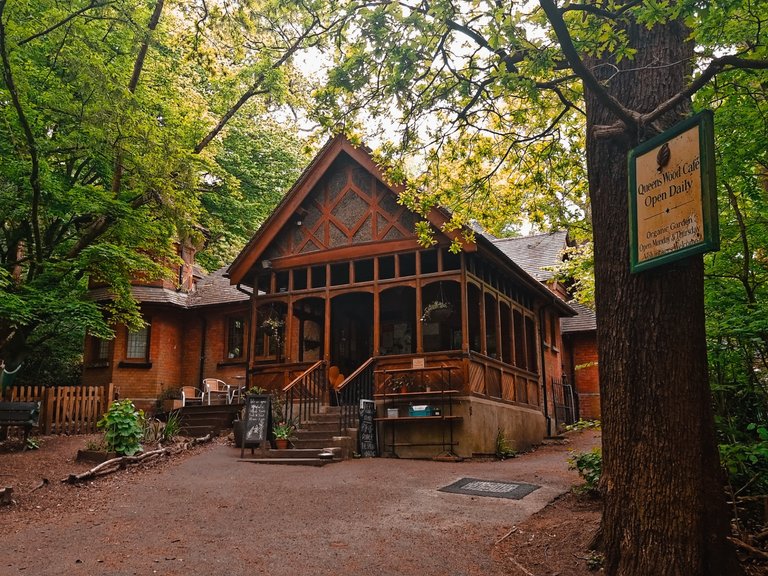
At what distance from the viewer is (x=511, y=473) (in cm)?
1116

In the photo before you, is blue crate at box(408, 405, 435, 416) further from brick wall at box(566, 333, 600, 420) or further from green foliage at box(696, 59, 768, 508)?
brick wall at box(566, 333, 600, 420)

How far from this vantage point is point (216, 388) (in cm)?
2202

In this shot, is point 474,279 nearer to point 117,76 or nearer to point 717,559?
point 117,76

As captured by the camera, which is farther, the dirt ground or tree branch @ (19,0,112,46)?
tree branch @ (19,0,112,46)

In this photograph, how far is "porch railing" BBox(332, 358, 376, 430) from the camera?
45.5 feet

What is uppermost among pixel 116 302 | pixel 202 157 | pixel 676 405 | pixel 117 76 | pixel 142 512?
pixel 117 76

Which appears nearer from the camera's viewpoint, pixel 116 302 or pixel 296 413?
pixel 296 413

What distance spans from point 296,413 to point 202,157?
686 cm

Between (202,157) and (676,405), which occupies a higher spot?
(202,157)

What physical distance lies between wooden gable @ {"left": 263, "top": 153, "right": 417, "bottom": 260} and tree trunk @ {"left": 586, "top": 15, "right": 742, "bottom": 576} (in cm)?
1087

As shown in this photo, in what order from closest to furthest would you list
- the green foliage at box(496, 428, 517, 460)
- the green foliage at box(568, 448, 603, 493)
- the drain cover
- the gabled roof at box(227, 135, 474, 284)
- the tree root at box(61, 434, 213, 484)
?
the green foliage at box(568, 448, 603, 493) < the drain cover < the tree root at box(61, 434, 213, 484) < the green foliage at box(496, 428, 517, 460) < the gabled roof at box(227, 135, 474, 284)

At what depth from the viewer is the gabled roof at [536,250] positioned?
24.1 meters

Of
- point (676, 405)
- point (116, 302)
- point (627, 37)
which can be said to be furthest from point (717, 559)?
point (116, 302)

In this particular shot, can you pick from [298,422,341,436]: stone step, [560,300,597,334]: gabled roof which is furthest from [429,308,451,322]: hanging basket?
[560,300,597,334]: gabled roof
